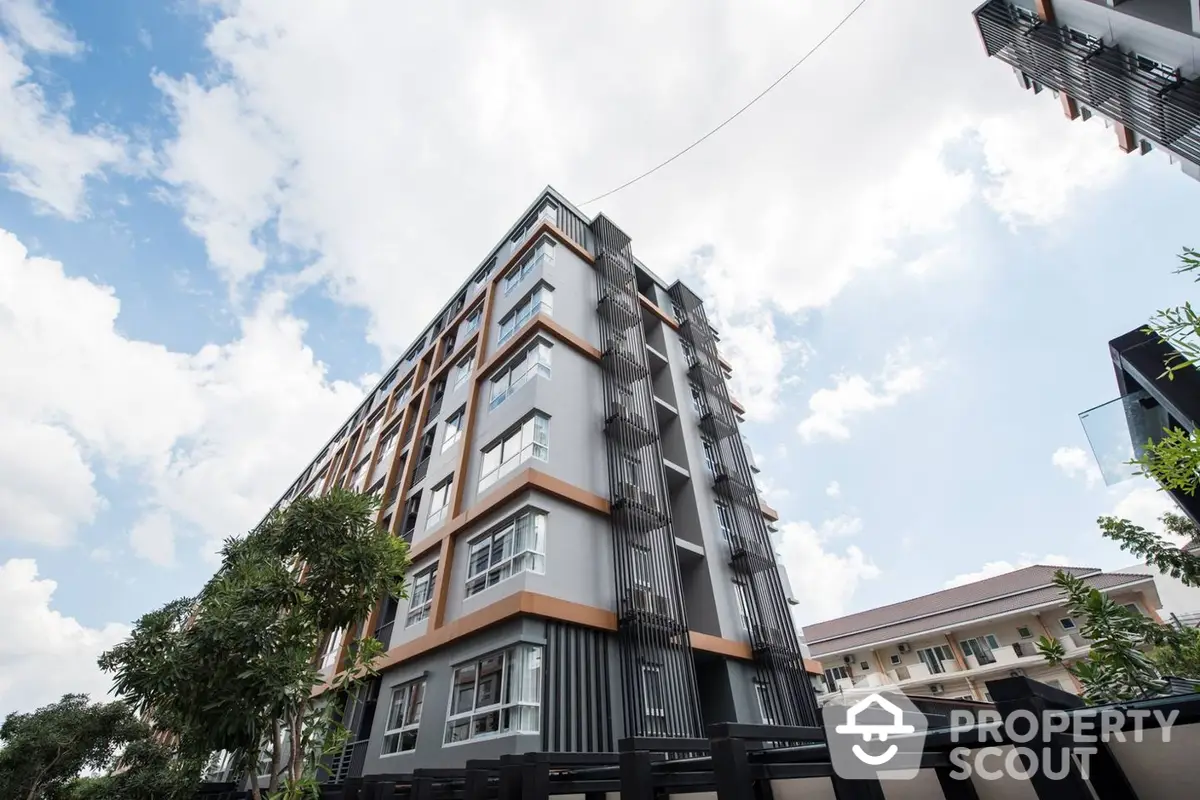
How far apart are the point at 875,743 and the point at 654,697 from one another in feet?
26.5

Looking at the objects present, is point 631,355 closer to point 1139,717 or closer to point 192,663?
point 192,663

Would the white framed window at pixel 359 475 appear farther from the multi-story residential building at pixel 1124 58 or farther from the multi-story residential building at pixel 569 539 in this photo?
the multi-story residential building at pixel 1124 58

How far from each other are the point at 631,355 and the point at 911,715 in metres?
12.8

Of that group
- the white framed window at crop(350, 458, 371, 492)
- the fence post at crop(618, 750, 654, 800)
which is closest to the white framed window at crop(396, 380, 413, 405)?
the white framed window at crop(350, 458, 371, 492)

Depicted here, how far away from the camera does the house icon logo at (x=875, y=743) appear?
234 cm

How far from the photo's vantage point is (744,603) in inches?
523

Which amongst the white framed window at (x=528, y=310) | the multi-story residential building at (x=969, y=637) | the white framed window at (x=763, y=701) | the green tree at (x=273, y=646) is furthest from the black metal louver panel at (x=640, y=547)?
the multi-story residential building at (x=969, y=637)

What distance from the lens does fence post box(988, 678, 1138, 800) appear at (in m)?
1.79

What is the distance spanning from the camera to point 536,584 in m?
9.67

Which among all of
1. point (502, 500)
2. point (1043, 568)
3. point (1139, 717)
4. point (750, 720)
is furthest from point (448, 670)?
point (1043, 568)

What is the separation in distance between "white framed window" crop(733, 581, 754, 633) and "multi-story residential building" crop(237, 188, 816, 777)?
0.04m

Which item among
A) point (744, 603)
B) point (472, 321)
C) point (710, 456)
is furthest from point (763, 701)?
point (472, 321)

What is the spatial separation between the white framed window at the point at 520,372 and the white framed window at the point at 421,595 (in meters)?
4.64

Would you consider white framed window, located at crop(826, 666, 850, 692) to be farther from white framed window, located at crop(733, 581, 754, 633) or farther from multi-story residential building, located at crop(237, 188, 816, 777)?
white framed window, located at crop(733, 581, 754, 633)
